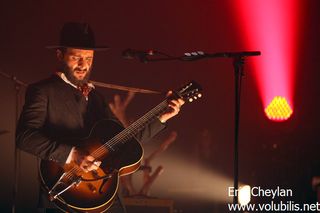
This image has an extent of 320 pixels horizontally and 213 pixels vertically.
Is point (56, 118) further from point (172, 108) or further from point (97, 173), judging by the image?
point (172, 108)

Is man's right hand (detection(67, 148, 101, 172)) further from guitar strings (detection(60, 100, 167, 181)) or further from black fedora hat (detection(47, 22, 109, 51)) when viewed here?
black fedora hat (detection(47, 22, 109, 51))

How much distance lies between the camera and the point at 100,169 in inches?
174

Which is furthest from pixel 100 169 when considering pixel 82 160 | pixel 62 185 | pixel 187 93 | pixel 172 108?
pixel 187 93

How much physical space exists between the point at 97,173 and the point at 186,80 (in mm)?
2695

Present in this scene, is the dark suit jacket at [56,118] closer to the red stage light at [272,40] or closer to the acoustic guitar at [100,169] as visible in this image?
the acoustic guitar at [100,169]

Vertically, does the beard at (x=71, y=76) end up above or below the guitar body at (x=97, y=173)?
above

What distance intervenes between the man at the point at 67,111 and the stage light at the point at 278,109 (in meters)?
2.78

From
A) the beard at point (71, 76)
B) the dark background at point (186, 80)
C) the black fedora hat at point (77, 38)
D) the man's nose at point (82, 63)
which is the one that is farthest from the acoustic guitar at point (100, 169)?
the dark background at point (186, 80)

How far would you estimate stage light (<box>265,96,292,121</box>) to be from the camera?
23.5ft

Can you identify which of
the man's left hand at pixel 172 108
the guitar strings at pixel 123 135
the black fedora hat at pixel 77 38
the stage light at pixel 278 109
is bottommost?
the guitar strings at pixel 123 135

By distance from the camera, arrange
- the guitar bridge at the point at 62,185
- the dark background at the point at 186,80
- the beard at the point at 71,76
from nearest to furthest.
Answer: the guitar bridge at the point at 62,185 < the beard at the point at 71,76 < the dark background at the point at 186,80

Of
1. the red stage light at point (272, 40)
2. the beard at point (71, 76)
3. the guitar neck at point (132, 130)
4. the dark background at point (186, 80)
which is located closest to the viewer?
the guitar neck at point (132, 130)

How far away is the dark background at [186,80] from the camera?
248 inches

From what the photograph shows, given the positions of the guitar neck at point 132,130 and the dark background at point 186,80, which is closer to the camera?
the guitar neck at point 132,130
